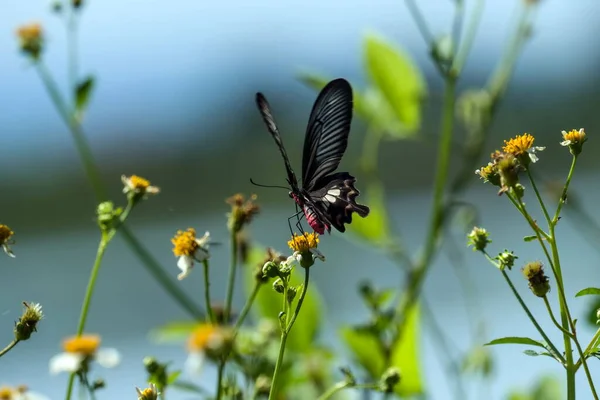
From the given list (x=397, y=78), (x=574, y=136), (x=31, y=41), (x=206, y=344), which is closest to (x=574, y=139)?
(x=574, y=136)

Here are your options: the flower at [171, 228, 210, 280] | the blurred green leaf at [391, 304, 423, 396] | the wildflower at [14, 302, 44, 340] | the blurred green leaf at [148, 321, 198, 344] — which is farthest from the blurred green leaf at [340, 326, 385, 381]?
the wildflower at [14, 302, 44, 340]

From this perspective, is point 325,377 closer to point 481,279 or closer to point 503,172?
point 503,172

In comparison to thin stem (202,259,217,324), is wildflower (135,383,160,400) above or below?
below

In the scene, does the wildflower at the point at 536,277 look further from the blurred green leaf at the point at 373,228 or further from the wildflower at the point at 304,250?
the blurred green leaf at the point at 373,228

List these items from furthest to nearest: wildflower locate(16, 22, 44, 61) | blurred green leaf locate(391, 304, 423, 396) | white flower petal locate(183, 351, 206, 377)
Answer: wildflower locate(16, 22, 44, 61) < blurred green leaf locate(391, 304, 423, 396) < white flower petal locate(183, 351, 206, 377)

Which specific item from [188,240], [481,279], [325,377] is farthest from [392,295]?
[481,279]

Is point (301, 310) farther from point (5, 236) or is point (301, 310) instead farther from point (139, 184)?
point (5, 236)

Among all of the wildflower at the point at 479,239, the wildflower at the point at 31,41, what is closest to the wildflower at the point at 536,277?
the wildflower at the point at 479,239

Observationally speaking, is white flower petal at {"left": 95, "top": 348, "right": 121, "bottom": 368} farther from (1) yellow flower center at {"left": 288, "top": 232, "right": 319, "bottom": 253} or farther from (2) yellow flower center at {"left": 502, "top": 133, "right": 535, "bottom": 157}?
(2) yellow flower center at {"left": 502, "top": 133, "right": 535, "bottom": 157}
